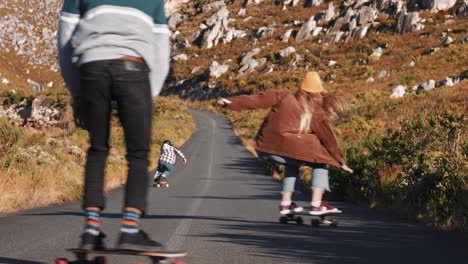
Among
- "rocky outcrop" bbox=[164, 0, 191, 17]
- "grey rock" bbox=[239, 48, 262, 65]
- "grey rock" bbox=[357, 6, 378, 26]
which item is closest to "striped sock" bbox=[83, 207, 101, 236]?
"grey rock" bbox=[357, 6, 378, 26]

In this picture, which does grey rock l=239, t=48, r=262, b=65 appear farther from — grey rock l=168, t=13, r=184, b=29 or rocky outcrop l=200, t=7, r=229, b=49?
grey rock l=168, t=13, r=184, b=29

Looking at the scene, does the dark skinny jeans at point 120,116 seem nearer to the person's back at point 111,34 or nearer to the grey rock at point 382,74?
the person's back at point 111,34

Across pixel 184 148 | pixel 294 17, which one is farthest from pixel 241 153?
pixel 294 17

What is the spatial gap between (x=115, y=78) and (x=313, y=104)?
117 inches

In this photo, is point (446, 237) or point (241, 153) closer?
point (446, 237)

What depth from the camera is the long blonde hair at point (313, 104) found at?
5.52 m

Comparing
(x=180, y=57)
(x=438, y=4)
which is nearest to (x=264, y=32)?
(x=180, y=57)

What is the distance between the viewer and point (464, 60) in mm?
45750

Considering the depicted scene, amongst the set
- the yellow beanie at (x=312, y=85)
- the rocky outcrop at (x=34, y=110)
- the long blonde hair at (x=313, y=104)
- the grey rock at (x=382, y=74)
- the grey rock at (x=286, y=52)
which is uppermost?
the grey rock at (x=286, y=52)

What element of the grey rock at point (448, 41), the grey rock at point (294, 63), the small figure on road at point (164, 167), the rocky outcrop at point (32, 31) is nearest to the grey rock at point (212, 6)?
the rocky outcrop at point (32, 31)

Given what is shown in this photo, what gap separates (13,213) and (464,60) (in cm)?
4606

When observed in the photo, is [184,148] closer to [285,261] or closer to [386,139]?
[386,139]

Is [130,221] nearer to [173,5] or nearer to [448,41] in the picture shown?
[448,41]

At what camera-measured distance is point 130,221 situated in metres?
3.08
